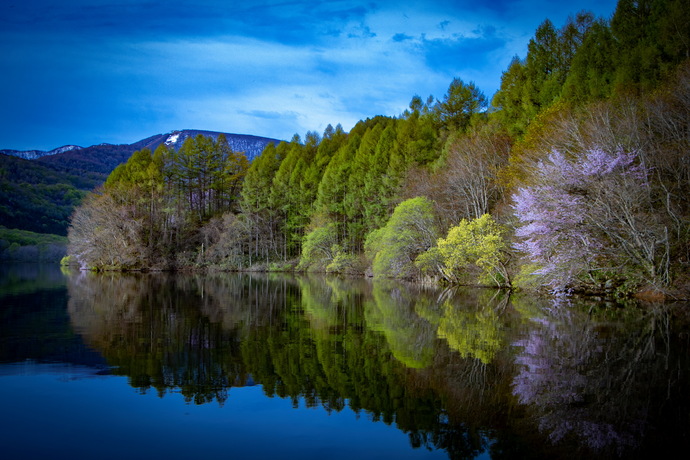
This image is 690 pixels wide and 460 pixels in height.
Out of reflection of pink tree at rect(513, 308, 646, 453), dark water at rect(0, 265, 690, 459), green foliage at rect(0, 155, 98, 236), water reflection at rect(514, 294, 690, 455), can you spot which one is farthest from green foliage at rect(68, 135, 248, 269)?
green foliage at rect(0, 155, 98, 236)

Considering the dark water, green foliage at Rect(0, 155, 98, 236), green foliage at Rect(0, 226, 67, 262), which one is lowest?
the dark water

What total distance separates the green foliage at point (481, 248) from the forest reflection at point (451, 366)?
8975 millimetres

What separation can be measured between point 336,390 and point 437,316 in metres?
8.61

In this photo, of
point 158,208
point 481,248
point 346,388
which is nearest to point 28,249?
point 158,208

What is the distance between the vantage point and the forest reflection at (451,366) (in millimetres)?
5574

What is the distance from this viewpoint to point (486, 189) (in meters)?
32.8

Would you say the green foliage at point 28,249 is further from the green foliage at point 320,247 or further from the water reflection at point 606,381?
the water reflection at point 606,381

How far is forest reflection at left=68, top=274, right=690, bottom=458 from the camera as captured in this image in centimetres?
557

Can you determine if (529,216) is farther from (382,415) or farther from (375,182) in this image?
(375,182)

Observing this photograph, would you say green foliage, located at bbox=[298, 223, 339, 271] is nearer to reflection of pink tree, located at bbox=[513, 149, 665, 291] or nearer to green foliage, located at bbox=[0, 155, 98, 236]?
reflection of pink tree, located at bbox=[513, 149, 665, 291]

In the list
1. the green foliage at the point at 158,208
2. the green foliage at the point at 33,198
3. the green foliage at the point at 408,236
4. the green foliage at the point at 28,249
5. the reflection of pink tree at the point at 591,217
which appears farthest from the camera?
the green foliage at the point at 33,198

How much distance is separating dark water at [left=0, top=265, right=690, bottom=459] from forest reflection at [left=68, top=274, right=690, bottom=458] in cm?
3

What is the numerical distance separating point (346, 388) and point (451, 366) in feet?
7.18

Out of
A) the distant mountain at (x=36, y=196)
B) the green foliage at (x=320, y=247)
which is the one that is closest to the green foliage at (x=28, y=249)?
the distant mountain at (x=36, y=196)
